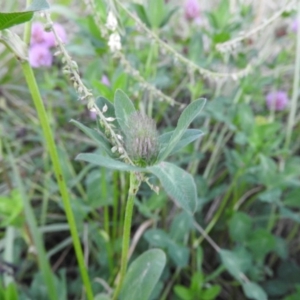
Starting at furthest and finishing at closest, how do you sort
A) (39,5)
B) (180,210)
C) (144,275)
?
1. (180,210)
2. (144,275)
3. (39,5)

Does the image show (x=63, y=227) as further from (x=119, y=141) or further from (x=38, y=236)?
(x=119, y=141)

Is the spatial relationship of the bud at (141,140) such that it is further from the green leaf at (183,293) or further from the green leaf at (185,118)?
the green leaf at (183,293)

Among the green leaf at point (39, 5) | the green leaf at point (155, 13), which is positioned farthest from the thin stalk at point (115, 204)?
the green leaf at point (39, 5)

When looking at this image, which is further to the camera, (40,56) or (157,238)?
(40,56)

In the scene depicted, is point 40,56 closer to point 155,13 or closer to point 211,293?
point 155,13

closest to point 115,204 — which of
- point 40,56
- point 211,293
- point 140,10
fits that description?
point 211,293

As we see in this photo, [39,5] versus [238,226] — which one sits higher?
[39,5]

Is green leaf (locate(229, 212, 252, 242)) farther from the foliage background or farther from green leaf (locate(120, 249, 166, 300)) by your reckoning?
green leaf (locate(120, 249, 166, 300))
